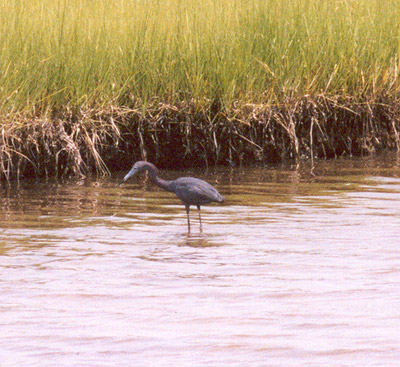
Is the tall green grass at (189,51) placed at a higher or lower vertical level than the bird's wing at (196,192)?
higher

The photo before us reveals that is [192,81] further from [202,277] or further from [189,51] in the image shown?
[202,277]

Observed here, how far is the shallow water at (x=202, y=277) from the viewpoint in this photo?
14.9ft

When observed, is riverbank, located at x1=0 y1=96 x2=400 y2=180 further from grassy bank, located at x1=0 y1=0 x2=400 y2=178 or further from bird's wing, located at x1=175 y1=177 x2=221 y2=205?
A: bird's wing, located at x1=175 y1=177 x2=221 y2=205

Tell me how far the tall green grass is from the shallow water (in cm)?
111

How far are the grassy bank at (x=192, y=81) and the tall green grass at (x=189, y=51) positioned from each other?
18mm

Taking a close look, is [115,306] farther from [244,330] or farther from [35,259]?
[35,259]

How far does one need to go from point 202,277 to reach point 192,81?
14.6ft

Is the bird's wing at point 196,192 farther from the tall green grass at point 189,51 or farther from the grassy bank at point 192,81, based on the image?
A: the tall green grass at point 189,51

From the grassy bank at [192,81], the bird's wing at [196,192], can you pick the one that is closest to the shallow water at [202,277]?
the bird's wing at [196,192]

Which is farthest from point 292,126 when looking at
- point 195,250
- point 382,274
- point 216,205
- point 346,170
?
point 382,274

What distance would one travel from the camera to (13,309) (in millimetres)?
5156

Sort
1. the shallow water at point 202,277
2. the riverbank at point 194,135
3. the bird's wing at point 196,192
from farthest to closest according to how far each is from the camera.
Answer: the riverbank at point 194,135, the bird's wing at point 196,192, the shallow water at point 202,277

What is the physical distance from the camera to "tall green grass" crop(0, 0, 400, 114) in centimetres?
941

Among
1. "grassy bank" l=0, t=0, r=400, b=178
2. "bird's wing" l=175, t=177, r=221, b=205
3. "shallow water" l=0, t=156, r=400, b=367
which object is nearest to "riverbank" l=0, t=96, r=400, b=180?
"grassy bank" l=0, t=0, r=400, b=178
